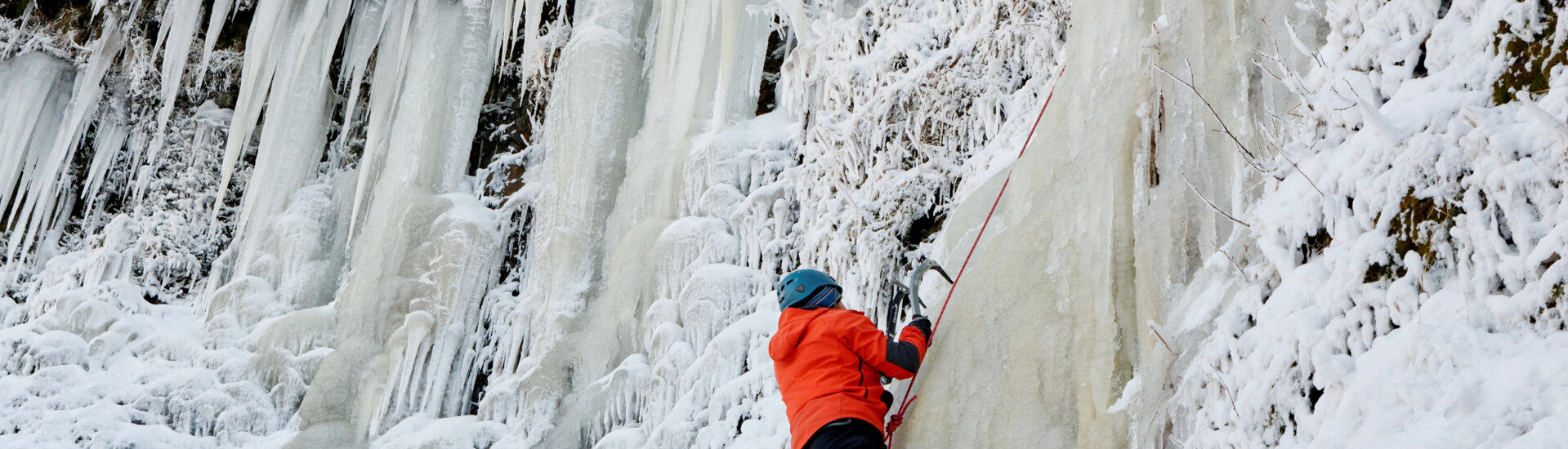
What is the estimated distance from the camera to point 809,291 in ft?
9.89

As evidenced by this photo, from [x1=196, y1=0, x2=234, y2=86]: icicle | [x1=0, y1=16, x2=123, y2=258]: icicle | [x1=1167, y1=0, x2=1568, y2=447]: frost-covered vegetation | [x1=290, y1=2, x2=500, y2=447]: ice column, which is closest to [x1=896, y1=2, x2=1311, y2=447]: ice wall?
[x1=1167, y1=0, x2=1568, y2=447]: frost-covered vegetation

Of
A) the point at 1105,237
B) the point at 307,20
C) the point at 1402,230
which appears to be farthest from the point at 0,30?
the point at 1402,230

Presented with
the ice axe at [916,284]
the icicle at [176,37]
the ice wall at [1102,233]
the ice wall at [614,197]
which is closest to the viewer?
the ice wall at [1102,233]

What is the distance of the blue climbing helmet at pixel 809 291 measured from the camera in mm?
3016

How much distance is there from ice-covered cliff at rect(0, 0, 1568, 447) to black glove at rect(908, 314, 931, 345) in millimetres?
78

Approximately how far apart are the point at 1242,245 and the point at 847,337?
3.29 feet

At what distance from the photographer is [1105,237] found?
258 cm

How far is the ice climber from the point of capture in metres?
2.69

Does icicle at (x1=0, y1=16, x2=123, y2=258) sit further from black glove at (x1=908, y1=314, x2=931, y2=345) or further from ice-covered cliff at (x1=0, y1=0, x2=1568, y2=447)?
black glove at (x1=908, y1=314, x2=931, y2=345)

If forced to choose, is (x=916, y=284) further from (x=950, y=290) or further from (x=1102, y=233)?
(x=1102, y=233)

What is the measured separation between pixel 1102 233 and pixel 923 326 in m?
0.55

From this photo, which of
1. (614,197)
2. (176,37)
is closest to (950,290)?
(614,197)

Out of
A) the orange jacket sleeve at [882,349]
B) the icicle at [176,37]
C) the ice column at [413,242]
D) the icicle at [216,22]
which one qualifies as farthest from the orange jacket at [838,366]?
the icicle at [176,37]

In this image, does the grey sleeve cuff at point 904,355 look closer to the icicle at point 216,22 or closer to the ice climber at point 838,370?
the ice climber at point 838,370
